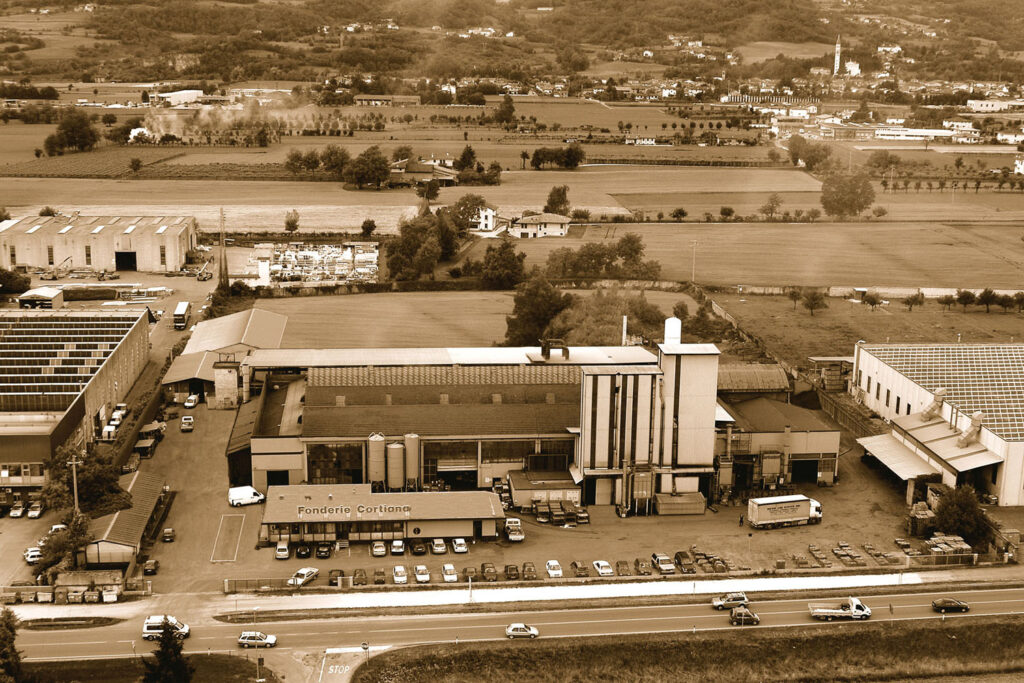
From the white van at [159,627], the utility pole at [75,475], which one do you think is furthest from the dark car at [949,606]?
the utility pole at [75,475]

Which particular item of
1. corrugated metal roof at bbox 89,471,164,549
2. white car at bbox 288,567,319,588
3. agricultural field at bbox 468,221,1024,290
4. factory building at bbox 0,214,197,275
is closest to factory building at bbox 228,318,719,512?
corrugated metal roof at bbox 89,471,164,549

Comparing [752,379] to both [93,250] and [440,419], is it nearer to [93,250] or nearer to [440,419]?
[440,419]

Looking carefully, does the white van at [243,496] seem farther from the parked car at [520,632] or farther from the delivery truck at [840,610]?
the delivery truck at [840,610]

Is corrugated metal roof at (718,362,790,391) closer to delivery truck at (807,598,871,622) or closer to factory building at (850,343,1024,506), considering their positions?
factory building at (850,343,1024,506)

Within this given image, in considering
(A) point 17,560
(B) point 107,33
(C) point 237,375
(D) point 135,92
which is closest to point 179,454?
(C) point 237,375

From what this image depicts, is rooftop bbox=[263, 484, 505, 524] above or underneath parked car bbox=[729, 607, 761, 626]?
above

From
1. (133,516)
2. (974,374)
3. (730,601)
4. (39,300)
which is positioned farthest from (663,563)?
(39,300)

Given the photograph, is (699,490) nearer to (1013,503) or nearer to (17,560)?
(1013,503)
